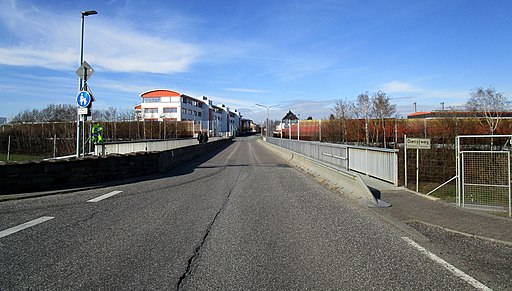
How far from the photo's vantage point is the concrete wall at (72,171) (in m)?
10.1

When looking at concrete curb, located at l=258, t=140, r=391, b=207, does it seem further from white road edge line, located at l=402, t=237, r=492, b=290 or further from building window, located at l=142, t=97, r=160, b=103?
building window, located at l=142, t=97, r=160, b=103

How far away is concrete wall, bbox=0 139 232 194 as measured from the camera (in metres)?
10.1

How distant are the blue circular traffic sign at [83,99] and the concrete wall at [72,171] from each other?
248 centimetres

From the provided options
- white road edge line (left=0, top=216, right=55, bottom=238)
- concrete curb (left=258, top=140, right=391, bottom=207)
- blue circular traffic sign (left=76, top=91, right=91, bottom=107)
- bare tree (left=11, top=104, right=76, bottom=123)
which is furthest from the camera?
bare tree (left=11, top=104, right=76, bottom=123)

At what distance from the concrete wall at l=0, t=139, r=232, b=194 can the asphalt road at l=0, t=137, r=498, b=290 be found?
1.31m

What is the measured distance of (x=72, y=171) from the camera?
38.5 ft

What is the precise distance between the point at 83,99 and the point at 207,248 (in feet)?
36.2

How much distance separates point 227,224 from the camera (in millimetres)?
6965

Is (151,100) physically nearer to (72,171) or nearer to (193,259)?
(72,171)

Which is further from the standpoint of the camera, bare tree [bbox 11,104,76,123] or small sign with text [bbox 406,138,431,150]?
bare tree [bbox 11,104,76,123]

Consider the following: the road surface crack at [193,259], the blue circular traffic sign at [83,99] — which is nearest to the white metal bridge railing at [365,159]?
the road surface crack at [193,259]

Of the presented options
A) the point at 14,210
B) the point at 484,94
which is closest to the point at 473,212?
the point at 14,210

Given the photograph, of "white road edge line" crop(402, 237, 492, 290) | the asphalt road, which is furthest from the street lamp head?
"white road edge line" crop(402, 237, 492, 290)

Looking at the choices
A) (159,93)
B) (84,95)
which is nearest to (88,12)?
(84,95)
